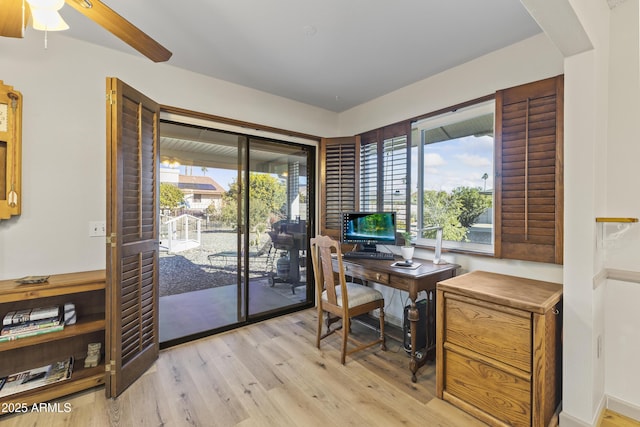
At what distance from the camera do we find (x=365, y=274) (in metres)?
2.62

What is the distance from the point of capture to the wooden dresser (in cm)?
155

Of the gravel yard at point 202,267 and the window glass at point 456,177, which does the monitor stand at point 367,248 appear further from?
the gravel yard at point 202,267

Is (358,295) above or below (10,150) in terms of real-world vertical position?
below

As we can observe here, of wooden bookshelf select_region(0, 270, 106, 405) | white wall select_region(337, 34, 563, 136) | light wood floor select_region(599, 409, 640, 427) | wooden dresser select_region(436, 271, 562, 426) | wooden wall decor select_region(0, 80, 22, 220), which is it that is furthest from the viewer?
white wall select_region(337, 34, 563, 136)

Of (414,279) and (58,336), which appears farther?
(414,279)

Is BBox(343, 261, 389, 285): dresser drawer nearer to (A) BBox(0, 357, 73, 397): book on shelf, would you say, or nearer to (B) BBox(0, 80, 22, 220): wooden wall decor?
(A) BBox(0, 357, 73, 397): book on shelf

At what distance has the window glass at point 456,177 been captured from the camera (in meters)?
2.46

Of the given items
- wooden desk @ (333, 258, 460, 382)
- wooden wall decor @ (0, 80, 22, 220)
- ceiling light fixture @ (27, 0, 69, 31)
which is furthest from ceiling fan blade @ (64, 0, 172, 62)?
wooden desk @ (333, 258, 460, 382)

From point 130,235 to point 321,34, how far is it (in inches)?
82.3

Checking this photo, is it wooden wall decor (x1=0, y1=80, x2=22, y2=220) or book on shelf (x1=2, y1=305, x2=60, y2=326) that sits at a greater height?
wooden wall decor (x1=0, y1=80, x2=22, y2=220)

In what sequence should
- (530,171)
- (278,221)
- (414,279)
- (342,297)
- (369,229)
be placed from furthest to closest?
(278,221), (369,229), (342,297), (414,279), (530,171)

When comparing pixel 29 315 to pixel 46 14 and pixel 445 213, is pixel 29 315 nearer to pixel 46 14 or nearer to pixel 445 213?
pixel 46 14

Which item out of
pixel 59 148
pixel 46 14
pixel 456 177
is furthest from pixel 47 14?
pixel 456 177

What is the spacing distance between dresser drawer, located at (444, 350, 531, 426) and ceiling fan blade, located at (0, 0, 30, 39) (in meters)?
3.00
